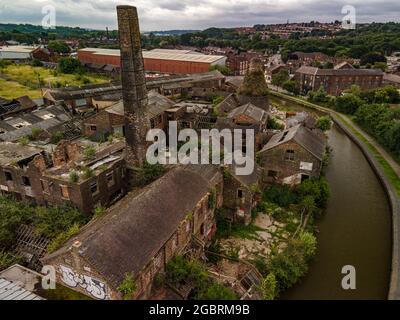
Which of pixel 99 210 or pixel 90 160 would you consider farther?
pixel 90 160

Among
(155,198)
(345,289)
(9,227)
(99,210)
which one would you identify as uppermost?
(155,198)

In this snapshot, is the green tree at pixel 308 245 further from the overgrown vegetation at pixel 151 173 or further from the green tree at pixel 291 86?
the green tree at pixel 291 86

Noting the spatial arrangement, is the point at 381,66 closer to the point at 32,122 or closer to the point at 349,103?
the point at 349,103

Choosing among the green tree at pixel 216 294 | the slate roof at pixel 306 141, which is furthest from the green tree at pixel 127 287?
the slate roof at pixel 306 141

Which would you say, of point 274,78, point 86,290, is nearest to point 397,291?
point 86,290

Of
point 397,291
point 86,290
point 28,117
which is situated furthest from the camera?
point 28,117

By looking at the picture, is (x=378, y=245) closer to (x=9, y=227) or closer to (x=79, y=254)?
(x=79, y=254)

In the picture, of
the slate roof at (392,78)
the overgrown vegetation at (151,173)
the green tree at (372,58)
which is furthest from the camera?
the green tree at (372,58)
